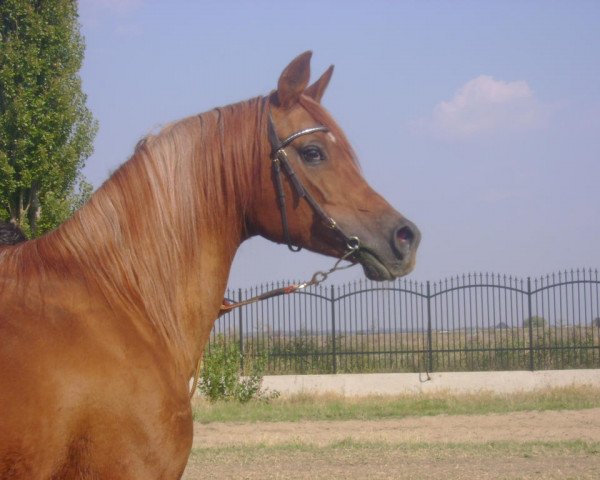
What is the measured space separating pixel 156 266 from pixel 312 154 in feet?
2.40

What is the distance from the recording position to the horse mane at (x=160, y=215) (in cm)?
283

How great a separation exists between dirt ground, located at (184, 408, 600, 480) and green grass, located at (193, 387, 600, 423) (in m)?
0.48

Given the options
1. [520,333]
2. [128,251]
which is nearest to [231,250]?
[128,251]

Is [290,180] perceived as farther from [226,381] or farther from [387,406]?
[226,381]

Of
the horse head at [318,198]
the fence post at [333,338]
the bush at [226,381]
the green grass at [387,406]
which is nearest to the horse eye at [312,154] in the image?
the horse head at [318,198]

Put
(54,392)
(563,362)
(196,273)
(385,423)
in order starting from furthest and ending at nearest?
1. (563,362)
2. (385,423)
3. (196,273)
4. (54,392)

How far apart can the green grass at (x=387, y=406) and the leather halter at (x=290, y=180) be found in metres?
10.8

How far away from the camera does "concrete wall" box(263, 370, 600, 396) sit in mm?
16297

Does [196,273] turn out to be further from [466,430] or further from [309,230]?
[466,430]

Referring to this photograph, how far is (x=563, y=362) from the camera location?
18094mm

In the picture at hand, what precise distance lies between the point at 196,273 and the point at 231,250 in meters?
0.20

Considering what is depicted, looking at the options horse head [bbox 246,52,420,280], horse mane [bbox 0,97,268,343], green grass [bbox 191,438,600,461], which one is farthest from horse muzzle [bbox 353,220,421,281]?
green grass [bbox 191,438,600,461]

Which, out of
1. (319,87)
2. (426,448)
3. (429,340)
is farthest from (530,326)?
(319,87)

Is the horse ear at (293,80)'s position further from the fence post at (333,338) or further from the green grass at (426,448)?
the fence post at (333,338)
